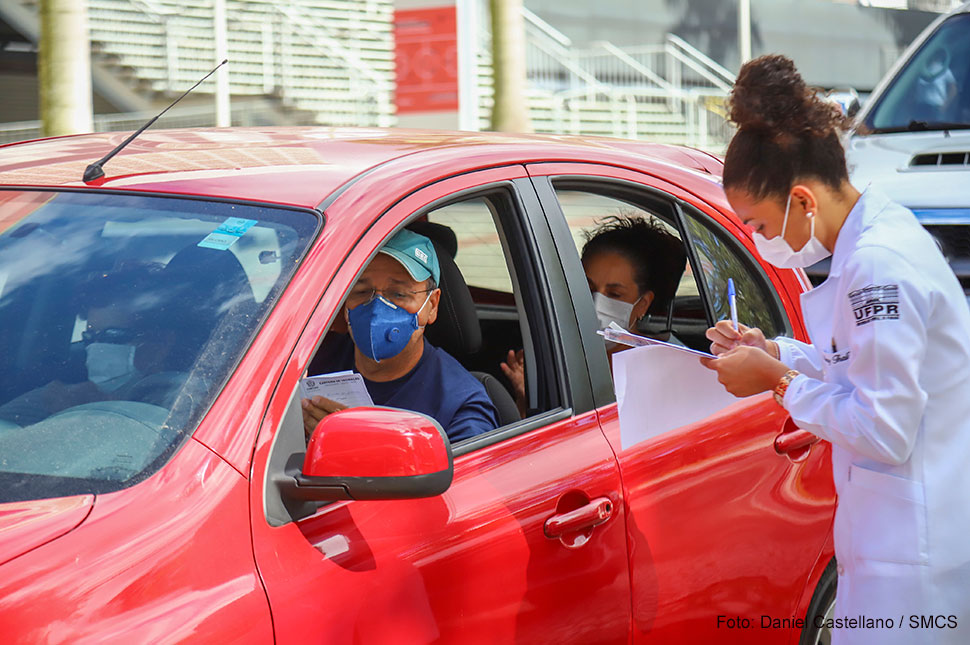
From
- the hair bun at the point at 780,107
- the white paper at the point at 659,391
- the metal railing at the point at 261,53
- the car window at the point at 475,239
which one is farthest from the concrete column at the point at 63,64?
the metal railing at the point at 261,53

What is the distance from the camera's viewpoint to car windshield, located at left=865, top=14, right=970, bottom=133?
6.72m

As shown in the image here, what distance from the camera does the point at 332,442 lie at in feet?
6.60

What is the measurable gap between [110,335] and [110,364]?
6cm

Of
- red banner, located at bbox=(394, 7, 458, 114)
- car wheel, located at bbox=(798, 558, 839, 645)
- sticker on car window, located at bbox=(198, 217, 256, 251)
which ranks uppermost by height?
red banner, located at bbox=(394, 7, 458, 114)

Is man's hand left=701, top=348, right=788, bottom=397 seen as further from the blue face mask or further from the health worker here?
the blue face mask

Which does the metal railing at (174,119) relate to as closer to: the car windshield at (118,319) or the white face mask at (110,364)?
the car windshield at (118,319)

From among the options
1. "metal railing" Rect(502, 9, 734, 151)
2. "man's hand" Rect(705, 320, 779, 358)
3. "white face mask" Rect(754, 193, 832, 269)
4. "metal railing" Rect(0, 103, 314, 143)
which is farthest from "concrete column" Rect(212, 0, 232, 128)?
"white face mask" Rect(754, 193, 832, 269)

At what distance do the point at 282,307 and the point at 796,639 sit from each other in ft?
5.72

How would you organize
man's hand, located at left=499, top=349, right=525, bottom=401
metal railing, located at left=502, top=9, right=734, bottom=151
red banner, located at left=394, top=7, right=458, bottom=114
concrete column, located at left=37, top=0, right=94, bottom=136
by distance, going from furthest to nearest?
metal railing, located at left=502, top=9, right=734, bottom=151 → red banner, located at left=394, top=7, right=458, bottom=114 → concrete column, located at left=37, top=0, right=94, bottom=136 → man's hand, located at left=499, top=349, right=525, bottom=401

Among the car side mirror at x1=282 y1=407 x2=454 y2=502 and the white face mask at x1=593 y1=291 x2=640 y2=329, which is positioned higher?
the white face mask at x1=593 y1=291 x2=640 y2=329

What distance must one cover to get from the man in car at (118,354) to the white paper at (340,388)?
0.49m

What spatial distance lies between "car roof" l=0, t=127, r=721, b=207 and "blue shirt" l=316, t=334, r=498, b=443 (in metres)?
0.56

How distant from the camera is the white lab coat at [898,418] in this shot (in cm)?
209

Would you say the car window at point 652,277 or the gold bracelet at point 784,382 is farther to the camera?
the car window at point 652,277
